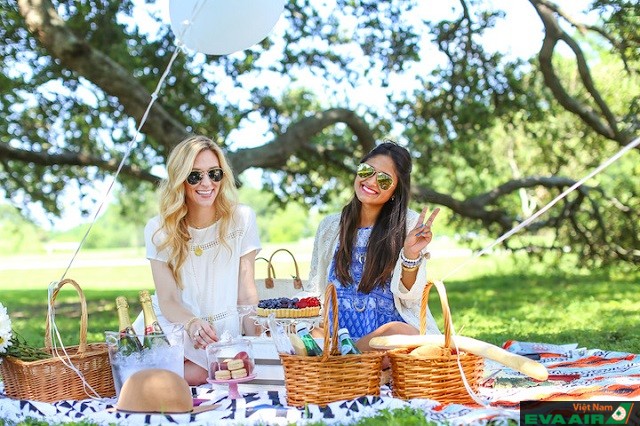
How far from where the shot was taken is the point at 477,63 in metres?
10.6

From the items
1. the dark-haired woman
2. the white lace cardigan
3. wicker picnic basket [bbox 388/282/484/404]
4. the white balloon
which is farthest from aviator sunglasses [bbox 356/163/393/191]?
the white balloon

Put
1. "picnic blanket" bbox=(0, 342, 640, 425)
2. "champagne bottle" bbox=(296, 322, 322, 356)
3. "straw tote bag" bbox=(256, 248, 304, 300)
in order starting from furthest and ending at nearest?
"straw tote bag" bbox=(256, 248, 304, 300) → "champagne bottle" bbox=(296, 322, 322, 356) → "picnic blanket" bbox=(0, 342, 640, 425)

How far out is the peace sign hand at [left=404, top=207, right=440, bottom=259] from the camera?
12.8ft

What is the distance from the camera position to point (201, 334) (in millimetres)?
4055

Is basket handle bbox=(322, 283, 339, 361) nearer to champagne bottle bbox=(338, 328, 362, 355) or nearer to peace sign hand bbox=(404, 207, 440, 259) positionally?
champagne bottle bbox=(338, 328, 362, 355)

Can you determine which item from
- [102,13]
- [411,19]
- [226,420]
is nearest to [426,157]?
[411,19]

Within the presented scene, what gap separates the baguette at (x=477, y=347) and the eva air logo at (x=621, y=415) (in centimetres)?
35

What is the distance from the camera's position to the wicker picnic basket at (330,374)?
3.56 meters

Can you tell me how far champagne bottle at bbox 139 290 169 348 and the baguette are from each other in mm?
971

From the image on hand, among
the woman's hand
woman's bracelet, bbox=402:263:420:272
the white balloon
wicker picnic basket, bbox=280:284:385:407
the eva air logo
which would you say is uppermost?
the white balloon

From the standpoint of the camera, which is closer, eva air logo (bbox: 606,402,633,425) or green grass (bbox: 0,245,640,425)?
eva air logo (bbox: 606,402,633,425)

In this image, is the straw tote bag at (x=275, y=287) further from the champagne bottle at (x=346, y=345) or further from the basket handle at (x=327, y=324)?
the basket handle at (x=327, y=324)

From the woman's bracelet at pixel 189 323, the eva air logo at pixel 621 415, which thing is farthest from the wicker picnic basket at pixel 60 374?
the eva air logo at pixel 621 415

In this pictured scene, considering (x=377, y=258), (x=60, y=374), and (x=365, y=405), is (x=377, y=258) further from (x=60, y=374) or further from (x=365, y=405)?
(x=60, y=374)
